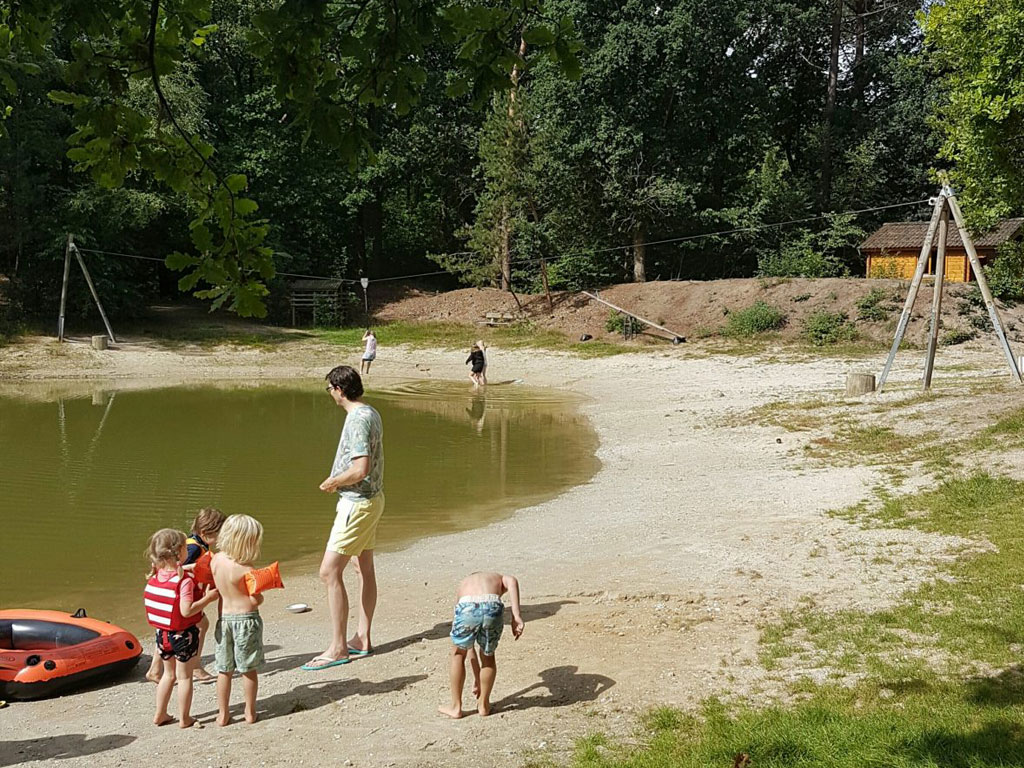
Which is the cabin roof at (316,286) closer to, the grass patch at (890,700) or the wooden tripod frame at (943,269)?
the wooden tripod frame at (943,269)

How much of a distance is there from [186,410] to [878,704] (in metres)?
20.6

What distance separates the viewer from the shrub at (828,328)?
30.9m

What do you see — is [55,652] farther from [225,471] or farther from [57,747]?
[225,471]

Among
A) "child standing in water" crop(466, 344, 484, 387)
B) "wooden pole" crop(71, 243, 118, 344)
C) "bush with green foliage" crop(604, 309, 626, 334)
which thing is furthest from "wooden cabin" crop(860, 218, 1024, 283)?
"wooden pole" crop(71, 243, 118, 344)

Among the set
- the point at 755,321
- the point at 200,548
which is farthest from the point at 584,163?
the point at 200,548

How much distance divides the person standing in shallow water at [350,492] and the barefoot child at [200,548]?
753 mm

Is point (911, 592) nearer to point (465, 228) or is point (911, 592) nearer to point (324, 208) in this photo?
point (465, 228)

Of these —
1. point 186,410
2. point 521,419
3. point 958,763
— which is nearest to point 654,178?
point 521,419

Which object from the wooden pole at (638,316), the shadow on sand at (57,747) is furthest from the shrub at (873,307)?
the shadow on sand at (57,747)

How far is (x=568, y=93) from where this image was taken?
39.6 m

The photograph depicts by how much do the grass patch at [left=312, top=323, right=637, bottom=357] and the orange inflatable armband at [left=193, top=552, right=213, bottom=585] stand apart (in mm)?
27549

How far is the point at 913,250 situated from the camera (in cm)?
3644

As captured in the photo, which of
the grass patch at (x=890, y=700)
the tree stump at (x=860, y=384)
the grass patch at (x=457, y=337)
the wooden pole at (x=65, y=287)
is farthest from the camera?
the grass patch at (x=457, y=337)

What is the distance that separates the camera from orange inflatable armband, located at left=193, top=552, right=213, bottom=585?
6180mm
